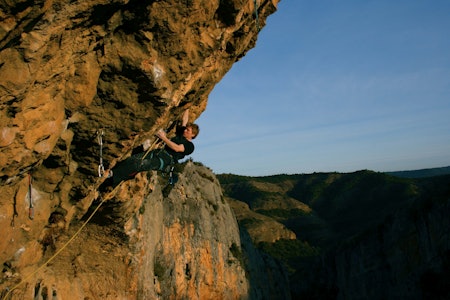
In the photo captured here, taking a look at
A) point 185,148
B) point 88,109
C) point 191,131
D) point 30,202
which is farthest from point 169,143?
point 30,202

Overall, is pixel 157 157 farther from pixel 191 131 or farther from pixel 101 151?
pixel 101 151

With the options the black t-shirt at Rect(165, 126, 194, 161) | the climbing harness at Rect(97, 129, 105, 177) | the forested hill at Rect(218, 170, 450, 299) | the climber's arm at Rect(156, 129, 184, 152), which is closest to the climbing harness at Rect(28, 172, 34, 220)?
the climbing harness at Rect(97, 129, 105, 177)

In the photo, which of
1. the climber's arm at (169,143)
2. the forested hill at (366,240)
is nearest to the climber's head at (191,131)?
the climber's arm at (169,143)

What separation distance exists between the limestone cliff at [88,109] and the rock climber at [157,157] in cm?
39

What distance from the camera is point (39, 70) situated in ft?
17.6

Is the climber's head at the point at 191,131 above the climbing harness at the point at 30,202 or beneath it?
above

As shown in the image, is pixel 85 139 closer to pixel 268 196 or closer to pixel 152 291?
pixel 152 291

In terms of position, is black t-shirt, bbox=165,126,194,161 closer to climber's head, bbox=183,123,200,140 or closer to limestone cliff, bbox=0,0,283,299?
climber's head, bbox=183,123,200,140

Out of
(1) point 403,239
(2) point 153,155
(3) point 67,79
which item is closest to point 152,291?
(2) point 153,155

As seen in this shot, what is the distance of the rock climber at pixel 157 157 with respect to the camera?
28.2ft

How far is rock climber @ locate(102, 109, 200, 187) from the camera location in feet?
28.2

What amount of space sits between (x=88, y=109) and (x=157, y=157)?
222 centimetres

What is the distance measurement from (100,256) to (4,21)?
25.7 feet

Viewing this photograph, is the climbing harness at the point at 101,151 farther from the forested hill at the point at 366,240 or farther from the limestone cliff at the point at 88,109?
the forested hill at the point at 366,240
